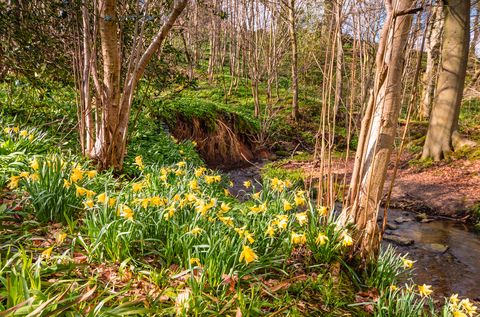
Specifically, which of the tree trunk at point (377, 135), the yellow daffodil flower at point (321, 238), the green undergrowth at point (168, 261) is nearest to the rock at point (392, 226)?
the green undergrowth at point (168, 261)

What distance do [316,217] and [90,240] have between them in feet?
5.77

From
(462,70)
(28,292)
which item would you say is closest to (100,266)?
(28,292)

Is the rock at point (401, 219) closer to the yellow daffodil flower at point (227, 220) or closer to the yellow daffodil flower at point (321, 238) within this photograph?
the yellow daffodil flower at point (321, 238)

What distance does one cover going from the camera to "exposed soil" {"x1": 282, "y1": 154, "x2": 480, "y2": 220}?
19.6 feet

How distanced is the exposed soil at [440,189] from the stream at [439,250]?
15.0 inches

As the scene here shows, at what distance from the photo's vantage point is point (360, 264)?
101 inches

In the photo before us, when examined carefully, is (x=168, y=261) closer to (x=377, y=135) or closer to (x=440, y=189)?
(x=377, y=135)

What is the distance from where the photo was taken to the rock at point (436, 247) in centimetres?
441

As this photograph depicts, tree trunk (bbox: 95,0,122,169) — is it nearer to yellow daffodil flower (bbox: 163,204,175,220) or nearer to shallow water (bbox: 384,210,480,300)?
yellow daffodil flower (bbox: 163,204,175,220)

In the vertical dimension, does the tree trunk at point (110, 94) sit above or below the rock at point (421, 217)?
above

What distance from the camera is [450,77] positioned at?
25.8ft

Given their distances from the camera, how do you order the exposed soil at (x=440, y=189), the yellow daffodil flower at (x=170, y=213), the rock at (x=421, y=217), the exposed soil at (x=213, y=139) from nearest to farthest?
the yellow daffodil flower at (x=170, y=213) < the rock at (x=421, y=217) < the exposed soil at (x=440, y=189) < the exposed soil at (x=213, y=139)

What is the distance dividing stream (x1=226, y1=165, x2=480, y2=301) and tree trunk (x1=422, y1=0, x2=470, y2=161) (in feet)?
10.1

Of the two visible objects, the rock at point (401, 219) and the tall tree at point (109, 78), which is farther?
the rock at point (401, 219)
